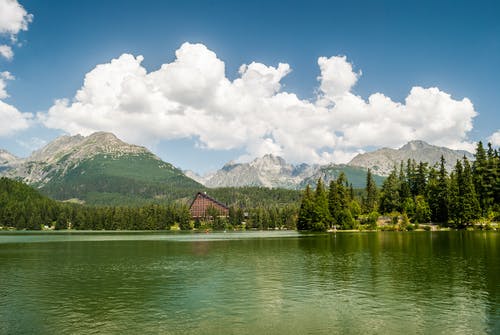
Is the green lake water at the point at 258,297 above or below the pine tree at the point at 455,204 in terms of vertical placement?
below

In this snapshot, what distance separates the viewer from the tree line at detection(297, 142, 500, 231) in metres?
157

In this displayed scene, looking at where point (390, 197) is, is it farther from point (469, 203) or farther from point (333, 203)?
point (469, 203)

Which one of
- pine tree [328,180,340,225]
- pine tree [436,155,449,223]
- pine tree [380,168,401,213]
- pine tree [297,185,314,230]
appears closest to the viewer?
pine tree [436,155,449,223]

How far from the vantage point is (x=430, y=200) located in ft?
587

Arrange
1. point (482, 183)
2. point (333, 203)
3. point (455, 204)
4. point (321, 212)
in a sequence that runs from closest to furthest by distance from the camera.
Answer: point (455, 204) → point (482, 183) → point (321, 212) → point (333, 203)

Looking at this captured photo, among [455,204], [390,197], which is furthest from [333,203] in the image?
[455,204]

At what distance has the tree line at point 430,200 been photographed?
156750mm

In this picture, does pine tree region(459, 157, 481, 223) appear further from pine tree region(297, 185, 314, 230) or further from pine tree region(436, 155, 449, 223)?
pine tree region(297, 185, 314, 230)

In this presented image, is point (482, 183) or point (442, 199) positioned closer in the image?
point (482, 183)

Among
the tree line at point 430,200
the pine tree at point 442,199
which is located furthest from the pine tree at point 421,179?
the pine tree at point 442,199

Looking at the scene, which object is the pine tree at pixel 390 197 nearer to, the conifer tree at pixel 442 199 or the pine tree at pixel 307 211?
the conifer tree at pixel 442 199

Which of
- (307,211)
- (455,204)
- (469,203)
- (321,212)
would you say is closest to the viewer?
(469,203)

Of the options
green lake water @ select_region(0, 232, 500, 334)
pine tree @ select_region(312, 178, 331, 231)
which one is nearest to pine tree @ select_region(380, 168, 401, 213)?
pine tree @ select_region(312, 178, 331, 231)

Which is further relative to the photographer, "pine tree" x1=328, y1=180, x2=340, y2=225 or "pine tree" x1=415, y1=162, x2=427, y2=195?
"pine tree" x1=415, y1=162, x2=427, y2=195
